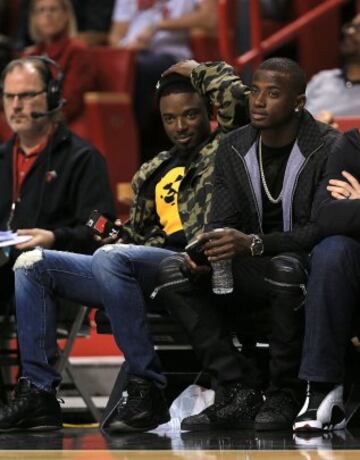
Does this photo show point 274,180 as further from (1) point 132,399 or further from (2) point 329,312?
(1) point 132,399

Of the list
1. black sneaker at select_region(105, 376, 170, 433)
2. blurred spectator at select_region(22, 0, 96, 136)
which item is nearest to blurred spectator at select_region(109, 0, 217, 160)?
blurred spectator at select_region(22, 0, 96, 136)

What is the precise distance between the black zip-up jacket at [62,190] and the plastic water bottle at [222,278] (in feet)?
4.08

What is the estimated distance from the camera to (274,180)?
17.2 feet

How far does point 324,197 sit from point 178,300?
61 centimetres

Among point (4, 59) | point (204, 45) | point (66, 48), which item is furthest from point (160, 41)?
point (4, 59)

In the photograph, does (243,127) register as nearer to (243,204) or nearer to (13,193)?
(243,204)

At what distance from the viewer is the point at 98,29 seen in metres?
9.51

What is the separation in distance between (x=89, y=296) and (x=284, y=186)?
83 cm

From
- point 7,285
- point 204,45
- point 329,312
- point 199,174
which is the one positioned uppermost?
point 204,45

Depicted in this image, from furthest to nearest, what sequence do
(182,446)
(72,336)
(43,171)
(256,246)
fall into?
1. (43,171)
2. (72,336)
3. (256,246)
4. (182,446)

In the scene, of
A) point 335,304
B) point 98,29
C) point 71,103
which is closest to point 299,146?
point 335,304

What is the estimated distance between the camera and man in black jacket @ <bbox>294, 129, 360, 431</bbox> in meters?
4.82

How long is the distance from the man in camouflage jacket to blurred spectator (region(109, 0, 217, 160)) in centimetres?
273

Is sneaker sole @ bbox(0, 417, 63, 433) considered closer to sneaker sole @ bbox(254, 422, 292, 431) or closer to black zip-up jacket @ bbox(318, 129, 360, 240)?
sneaker sole @ bbox(254, 422, 292, 431)
